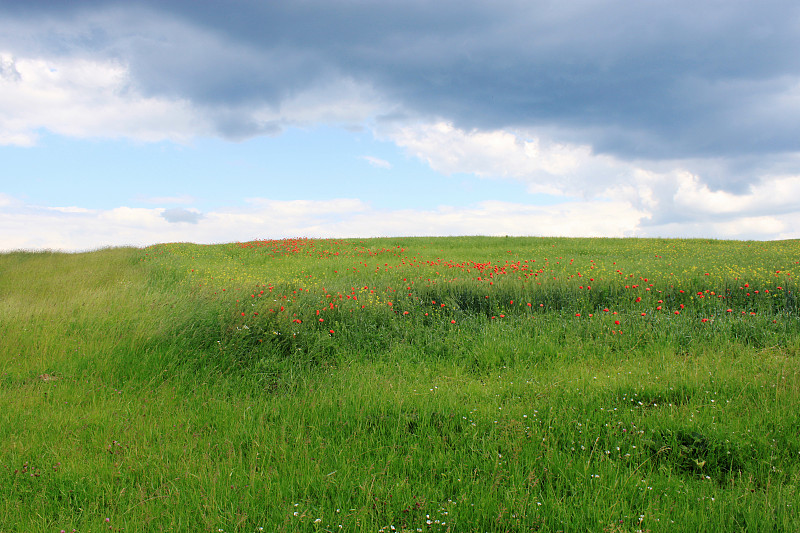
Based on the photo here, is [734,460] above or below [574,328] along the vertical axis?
below

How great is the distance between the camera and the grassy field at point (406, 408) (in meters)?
3.51

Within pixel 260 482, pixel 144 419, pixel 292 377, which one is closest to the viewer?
pixel 260 482

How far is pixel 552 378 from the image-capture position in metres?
5.93

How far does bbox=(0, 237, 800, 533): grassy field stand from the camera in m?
3.51

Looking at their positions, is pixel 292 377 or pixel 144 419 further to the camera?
pixel 292 377

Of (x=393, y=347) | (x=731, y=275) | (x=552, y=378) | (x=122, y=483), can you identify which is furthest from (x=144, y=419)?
(x=731, y=275)

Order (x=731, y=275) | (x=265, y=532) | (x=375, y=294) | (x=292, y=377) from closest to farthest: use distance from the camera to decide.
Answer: (x=265, y=532) < (x=292, y=377) < (x=375, y=294) < (x=731, y=275)

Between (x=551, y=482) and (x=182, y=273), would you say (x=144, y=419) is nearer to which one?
(x=551, y=482)

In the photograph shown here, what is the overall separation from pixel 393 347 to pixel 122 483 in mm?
4341

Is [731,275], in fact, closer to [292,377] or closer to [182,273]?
[292,377]

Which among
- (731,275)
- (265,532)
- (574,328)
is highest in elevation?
(731,275)

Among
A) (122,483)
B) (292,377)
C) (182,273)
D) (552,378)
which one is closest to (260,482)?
(122,483)

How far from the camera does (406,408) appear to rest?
16.3 ft

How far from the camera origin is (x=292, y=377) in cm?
636
